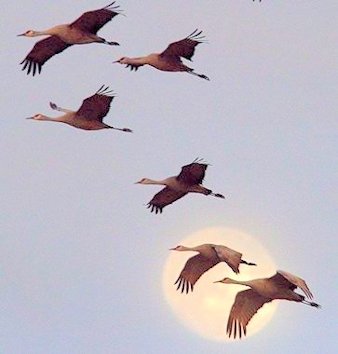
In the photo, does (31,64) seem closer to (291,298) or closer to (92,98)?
(92,98)

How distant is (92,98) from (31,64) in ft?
9.62

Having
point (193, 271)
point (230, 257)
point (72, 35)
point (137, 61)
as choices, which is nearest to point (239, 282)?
point (193, 271)

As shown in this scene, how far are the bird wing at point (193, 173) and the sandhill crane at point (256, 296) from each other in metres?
3.21

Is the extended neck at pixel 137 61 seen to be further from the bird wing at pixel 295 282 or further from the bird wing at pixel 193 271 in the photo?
the bird wing at pixel 295 282

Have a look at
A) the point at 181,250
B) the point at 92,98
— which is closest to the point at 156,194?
the point at 181,250

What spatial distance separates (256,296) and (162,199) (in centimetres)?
554

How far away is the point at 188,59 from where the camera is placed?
3738 centimetres

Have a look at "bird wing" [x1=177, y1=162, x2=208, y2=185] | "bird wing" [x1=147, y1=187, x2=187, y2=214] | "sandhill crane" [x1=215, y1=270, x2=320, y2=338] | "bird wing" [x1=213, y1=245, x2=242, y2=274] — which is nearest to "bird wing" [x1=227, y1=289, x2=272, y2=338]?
"sandhill crane" [x1=215, y1=270, x2=320, y2=338]

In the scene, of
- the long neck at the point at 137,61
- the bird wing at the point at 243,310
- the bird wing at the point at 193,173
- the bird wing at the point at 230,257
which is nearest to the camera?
the bird wing at the point at 230,257

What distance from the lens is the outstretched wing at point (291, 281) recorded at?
3225 centimetres

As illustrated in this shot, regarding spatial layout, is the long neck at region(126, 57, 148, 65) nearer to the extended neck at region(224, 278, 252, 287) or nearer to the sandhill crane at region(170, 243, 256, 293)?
the sandhill crane at region(170, 243, 256, 293)

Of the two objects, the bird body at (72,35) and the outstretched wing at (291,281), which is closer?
the outstretched wing at (291,281)

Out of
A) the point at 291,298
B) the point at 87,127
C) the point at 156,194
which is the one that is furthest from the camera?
the point at 156,194

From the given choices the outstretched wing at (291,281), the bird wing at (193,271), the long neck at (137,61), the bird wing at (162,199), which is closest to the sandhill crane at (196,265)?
the bird wing at (193,271)
